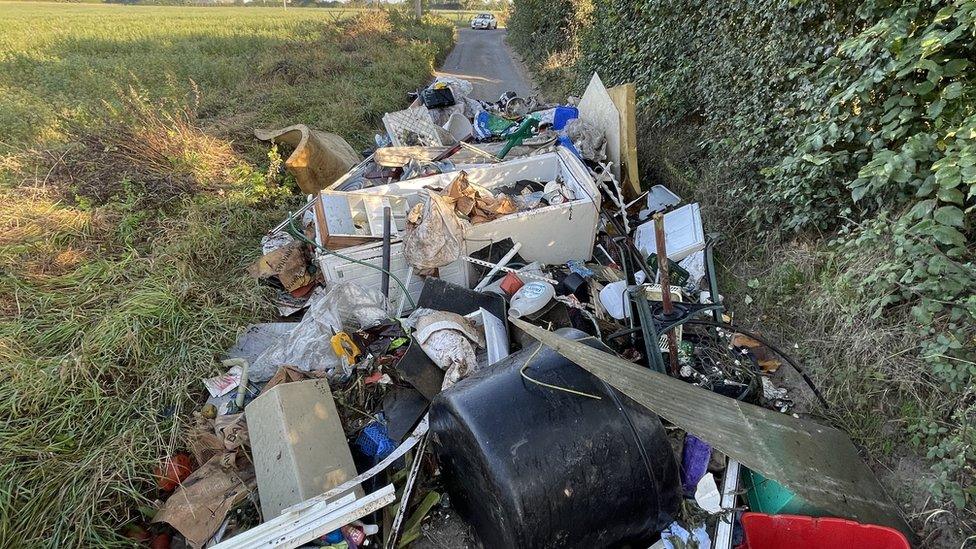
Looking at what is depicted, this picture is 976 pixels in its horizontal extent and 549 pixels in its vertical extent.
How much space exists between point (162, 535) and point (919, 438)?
157 inches

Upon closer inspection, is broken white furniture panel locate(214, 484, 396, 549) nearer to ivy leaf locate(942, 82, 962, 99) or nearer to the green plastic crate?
the green plastic crate

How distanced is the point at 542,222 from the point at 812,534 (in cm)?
281

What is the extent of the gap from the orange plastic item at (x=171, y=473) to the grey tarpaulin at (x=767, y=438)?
225 centimetres

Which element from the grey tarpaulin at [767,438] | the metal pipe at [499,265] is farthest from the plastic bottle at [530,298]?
the grey tarpaulin at [767,438]

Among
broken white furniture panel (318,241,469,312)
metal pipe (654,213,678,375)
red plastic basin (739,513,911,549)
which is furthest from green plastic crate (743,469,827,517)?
broken white furniture panel (318,241,469,312)

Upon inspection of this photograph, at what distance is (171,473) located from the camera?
2592 millimetres

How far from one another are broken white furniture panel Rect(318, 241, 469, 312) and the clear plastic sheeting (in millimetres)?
161

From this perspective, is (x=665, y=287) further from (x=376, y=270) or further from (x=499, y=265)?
(x=376, y=270)

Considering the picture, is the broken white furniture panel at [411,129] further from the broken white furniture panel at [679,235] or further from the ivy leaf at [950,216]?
the ivy leaf at [950,216]

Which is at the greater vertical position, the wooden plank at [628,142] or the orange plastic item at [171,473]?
the wooden plank at [628,142]

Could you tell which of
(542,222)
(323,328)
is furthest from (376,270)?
(542,222)

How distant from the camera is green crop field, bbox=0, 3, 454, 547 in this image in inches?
96.7

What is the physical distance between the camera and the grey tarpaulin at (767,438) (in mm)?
1772

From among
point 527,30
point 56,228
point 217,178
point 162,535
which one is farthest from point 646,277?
point 527,30
